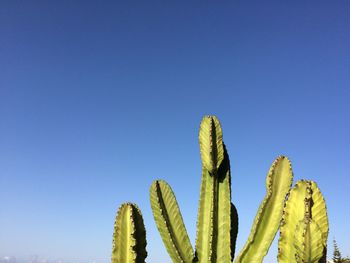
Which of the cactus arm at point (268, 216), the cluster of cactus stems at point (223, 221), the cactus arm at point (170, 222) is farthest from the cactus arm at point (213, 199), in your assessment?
the cactus arm at point (268, 216)

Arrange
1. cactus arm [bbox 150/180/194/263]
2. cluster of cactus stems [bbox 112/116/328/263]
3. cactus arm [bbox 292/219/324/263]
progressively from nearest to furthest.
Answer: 1. cactus arm [bbox 292/219/324/263]
2. cluster of cactus stems [bbox 112/116/328/263]
3. cactus arm [bbox 150/180/194/263]

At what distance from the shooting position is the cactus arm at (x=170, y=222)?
15.6 feet

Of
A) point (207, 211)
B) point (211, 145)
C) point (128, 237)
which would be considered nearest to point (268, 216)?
point (207, 211)

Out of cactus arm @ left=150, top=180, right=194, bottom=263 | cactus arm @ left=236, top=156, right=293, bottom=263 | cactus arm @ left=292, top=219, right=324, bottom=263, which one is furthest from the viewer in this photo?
cactus arm @ left=150, top=180, right=194, bottom=263

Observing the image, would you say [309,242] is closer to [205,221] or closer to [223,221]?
[223,221]

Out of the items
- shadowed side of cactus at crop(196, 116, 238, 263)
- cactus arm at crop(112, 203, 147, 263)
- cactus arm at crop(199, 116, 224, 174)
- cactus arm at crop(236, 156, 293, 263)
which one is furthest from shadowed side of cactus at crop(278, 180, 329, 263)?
cactus arm at crop(112, 203, 147, 263)

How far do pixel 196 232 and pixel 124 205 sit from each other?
1109 millimetres

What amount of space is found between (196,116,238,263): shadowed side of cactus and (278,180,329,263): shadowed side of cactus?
1045 millimetres

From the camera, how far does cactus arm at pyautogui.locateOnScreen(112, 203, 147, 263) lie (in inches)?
164

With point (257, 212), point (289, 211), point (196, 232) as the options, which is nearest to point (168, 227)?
point (196, 232)

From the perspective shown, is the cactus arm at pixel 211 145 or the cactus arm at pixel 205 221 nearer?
the cactus arm at pixel 205 221

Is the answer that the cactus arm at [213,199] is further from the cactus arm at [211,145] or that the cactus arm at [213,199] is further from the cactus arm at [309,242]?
the cactus arm at [309,242]

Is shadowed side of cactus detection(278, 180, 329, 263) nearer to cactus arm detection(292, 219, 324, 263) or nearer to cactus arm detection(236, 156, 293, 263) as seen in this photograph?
cactus arm detection(292, 219, 324, 263)

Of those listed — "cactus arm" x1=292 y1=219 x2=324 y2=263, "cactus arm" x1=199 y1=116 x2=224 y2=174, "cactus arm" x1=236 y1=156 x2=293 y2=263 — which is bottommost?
"cactus arm" x1=292 y1=219 x2=324 y2=263
